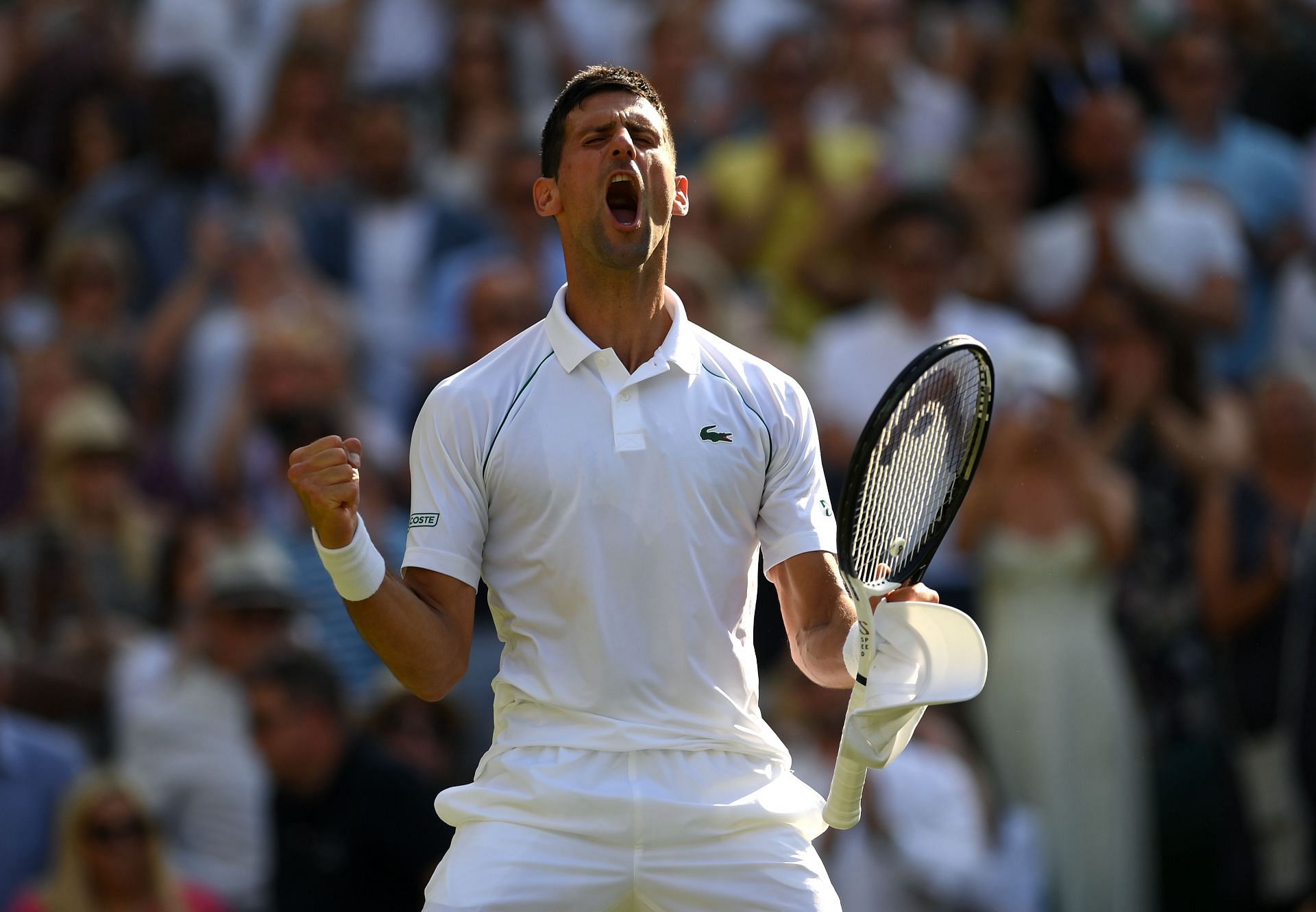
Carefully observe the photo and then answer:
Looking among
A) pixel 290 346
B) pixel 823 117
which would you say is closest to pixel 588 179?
pixel 290 346

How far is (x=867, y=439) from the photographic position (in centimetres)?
418

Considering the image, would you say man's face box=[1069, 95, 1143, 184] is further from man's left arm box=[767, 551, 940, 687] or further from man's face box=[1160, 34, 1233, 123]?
man's left arm box=[767, 551, 940, 687]

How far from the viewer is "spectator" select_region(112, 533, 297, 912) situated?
7.83 metres

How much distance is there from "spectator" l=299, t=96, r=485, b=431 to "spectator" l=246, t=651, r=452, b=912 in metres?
2.46

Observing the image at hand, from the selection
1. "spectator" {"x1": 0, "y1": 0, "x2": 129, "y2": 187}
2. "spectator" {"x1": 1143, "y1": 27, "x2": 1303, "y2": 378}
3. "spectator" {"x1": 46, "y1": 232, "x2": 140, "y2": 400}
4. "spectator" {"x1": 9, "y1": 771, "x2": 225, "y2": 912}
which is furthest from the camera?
"spectator" {"x1": 0, "y1": 0, "x2": 129, "y2": 187}

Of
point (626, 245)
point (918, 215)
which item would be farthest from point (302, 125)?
point (626, 245)

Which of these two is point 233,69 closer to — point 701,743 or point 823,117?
point 823,117

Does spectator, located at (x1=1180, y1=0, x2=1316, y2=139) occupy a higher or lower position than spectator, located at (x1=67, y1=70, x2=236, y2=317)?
higher

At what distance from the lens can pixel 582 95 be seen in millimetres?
4422

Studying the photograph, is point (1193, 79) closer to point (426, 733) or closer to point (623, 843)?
point (426, 733)

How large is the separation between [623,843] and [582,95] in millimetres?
1542

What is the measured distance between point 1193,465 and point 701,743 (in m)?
4.86

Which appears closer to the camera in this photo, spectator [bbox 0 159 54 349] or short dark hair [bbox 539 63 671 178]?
short dark hair [bbox 539 63 671 178]

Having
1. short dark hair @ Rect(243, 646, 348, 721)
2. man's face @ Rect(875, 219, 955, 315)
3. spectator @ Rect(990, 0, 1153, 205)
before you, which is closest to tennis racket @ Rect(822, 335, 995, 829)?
short dark hair @ Rect(243, 646, 348, 721)
